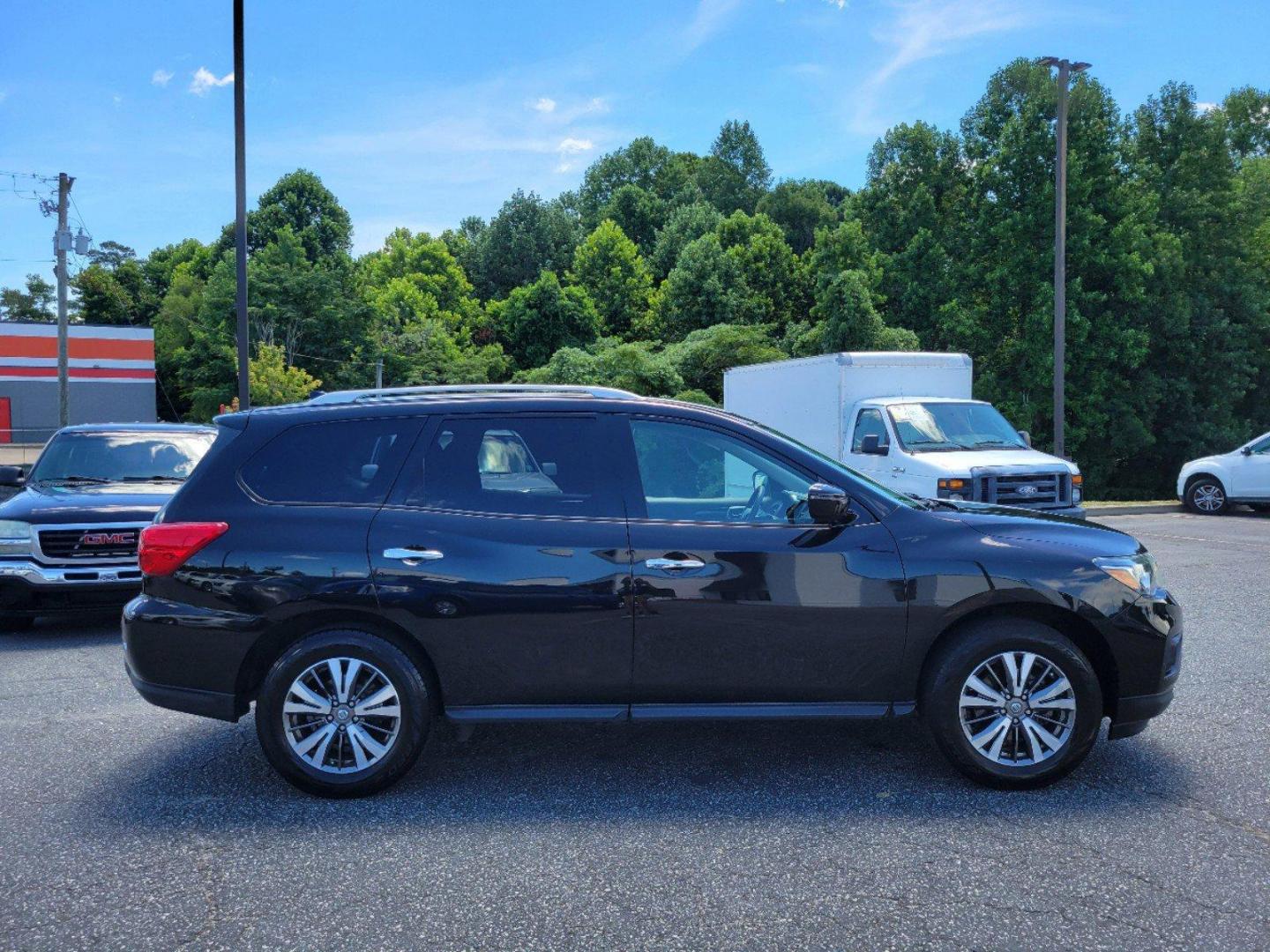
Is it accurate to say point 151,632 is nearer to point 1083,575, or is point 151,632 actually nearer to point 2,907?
point 2,907

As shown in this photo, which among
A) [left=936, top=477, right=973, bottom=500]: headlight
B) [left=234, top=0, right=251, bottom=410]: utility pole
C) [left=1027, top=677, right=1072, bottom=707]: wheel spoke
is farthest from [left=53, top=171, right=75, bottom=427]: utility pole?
[left=1027, top=677, right=1072, bottom=707]: wheel spoke

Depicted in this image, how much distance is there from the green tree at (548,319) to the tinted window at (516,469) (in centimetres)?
5398

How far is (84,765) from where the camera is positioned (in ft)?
16.6

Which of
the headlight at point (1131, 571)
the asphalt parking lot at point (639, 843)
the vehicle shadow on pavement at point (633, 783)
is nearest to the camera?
the asphalt parking lot at point (639, 843)

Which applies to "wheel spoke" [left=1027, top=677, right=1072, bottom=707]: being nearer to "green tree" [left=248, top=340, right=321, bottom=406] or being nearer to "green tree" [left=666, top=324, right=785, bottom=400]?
"green tree" [left=666, top=324, right=785, bottom=400]

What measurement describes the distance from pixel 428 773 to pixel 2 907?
70.1 inches

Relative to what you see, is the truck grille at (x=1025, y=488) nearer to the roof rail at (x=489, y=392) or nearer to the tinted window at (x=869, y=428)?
the tinted window at (x=869, y=428)

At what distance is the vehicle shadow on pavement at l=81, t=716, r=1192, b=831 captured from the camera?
435 cm

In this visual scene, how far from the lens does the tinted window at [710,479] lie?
4676mm

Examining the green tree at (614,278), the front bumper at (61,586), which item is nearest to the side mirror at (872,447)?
the front bumper at (61,586)

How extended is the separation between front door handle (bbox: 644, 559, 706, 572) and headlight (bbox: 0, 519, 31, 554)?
5.86m

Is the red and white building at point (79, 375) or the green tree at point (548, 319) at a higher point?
the green tree at point (548, 319)

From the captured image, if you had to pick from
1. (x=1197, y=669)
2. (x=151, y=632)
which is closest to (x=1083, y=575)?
(x=1197, y=669)

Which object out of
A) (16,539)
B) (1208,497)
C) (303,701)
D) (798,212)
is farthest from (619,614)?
(798,212)
